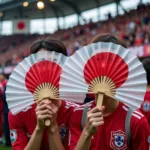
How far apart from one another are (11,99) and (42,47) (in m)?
0.42

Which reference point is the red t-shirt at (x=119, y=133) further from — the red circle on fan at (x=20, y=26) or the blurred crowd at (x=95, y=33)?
the red circle on fan at (x=20, y=26)

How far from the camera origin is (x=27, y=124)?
244 cm

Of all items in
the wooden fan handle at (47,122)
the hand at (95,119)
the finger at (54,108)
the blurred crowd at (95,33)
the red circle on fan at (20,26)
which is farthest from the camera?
the red circle on fan at (20,26)

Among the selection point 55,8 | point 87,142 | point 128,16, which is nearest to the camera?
point 87,142

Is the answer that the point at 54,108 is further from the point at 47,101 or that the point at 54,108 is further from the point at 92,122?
the point at 92,122

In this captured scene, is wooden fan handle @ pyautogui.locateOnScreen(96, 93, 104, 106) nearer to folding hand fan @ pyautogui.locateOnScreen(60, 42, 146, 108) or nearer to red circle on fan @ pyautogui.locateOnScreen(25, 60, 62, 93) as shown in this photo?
folding hand fan @ pyautogui.locateOnScreen(60, 42, 146, 108)

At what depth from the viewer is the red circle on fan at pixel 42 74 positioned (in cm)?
224

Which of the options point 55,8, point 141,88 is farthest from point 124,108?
point 55,8

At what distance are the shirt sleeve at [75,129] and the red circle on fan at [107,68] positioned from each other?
0.25 metres

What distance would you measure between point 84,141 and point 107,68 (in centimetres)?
38

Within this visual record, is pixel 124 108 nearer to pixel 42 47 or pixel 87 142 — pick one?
pixel 87 142

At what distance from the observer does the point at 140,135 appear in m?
2.15

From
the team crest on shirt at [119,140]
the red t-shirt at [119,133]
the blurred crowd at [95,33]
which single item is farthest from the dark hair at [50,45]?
the blurred crowd at [95,33]

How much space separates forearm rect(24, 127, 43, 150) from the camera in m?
2.20
